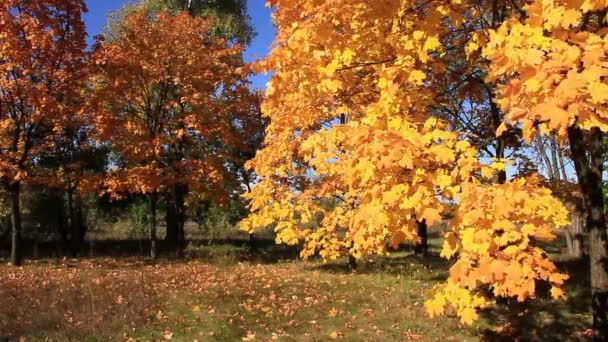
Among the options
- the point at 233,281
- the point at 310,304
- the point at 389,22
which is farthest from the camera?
the point at 233,281

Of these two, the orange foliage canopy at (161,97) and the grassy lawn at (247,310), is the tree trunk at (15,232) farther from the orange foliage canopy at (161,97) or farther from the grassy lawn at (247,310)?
the orange foliage canopy at (161,97)

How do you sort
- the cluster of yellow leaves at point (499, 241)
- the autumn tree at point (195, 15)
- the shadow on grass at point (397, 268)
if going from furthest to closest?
the autumn tree at point (195, 15)
the shadow on grass at point (397, 268)
the cluster of yellow leaves at point (499, 241)

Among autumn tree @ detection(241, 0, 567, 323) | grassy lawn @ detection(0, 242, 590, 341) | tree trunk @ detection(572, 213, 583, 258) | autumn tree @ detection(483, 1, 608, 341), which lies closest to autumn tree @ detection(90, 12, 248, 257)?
grassy lawn @ detection(0, 242, 590, 341)

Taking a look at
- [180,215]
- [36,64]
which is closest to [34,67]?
[36,64]

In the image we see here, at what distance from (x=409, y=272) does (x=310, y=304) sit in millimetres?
6058

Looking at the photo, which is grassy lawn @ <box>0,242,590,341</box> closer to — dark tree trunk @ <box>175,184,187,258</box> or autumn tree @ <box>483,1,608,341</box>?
dark tree trunk @ <box>175,184,187,258</box>

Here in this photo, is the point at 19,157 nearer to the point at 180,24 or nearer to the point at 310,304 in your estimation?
the point at 180,24

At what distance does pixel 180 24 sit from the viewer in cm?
2225

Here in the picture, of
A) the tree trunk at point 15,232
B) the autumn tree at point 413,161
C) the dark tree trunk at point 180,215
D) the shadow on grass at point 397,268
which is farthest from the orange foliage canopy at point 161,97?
the autumn tree at point 413,161

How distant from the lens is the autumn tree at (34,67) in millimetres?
18094

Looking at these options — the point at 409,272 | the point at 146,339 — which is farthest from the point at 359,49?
the point at 409,272

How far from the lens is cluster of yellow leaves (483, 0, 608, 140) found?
3.10m

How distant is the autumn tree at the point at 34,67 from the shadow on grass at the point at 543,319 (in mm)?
15385

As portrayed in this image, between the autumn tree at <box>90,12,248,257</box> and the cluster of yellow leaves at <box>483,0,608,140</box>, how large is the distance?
58.4 feet
